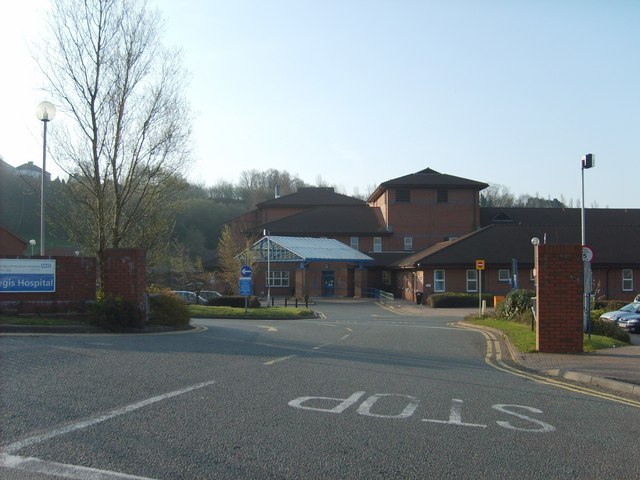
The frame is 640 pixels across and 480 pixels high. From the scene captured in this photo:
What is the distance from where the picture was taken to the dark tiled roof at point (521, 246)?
157 feet

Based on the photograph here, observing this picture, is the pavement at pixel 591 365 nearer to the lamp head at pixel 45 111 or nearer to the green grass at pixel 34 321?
the green grass at pixel 34 321

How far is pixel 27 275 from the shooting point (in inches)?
676

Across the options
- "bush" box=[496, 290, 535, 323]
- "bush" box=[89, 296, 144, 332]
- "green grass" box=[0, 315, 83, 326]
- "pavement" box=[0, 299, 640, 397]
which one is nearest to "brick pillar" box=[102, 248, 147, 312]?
"bush" box=[89, 296, 144, 332]

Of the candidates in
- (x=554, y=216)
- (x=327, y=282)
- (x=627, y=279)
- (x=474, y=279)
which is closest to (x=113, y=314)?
(x=474, y=279)

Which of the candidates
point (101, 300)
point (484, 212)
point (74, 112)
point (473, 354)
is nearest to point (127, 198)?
point (74, 112)

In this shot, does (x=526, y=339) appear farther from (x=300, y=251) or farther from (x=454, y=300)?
(x=300, y=251)

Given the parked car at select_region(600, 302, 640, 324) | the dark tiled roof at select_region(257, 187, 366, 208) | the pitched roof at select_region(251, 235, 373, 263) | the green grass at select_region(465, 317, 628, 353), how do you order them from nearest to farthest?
the green grass at select_region(465, 317, 628, 353)
the parked car at select_region(600, 302, 640, 324)
the pitched roof at select_region(251, 235, 373, 263)
the dark tiled roof at select_region(257, 187, 366, 208)

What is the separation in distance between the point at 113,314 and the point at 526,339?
11091 mm

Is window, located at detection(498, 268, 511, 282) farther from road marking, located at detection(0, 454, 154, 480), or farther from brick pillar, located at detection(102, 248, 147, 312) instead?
road marking, located at detection(0, 454, 154, 480)

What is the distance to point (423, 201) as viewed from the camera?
212ft

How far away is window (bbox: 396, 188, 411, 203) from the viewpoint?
212 feet

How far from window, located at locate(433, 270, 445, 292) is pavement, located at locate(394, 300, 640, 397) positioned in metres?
33.3

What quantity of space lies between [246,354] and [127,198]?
43.4ft

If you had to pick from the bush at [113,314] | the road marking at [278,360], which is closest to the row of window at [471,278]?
the bush at [113,314]
